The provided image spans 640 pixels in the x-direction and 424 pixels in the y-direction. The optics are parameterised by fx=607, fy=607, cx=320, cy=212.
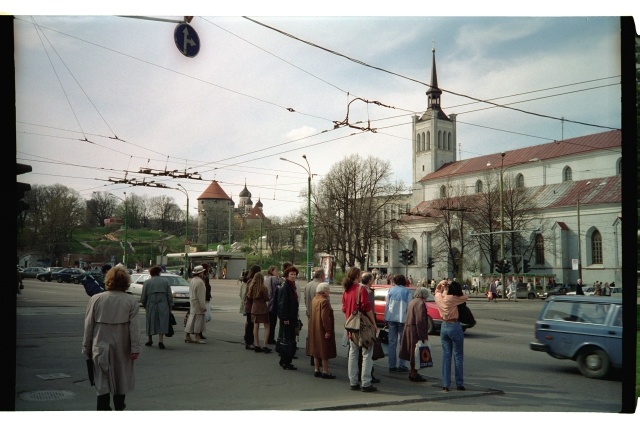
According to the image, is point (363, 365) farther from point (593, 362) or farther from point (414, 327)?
point (593, 362)

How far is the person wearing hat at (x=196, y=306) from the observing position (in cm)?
1284

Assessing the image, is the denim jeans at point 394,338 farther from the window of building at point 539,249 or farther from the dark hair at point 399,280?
the window of building at point 539,249

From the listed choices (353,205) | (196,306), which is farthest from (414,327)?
(353,205)

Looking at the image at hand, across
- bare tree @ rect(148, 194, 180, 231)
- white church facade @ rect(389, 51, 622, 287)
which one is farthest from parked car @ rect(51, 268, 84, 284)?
white church facade @ rect(389, 51, 622, 287)

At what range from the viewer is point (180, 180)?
1678cm

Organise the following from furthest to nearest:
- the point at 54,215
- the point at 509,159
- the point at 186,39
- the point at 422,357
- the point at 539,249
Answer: the point at 509,159
the point at 539,249
the point at 54,215
the point at 186,39
the point at 422,357

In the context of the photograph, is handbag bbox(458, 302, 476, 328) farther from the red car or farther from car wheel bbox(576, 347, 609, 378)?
the red car

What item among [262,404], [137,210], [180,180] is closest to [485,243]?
[137,210]

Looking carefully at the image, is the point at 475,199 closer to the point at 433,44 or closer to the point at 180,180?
the point at 180,180

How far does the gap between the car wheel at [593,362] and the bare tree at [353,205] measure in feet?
51.0

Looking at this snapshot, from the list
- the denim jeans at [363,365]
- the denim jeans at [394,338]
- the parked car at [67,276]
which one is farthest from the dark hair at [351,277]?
the parked car at [67,276]

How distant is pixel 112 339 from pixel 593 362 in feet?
24.5

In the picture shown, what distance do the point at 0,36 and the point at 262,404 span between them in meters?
6.07

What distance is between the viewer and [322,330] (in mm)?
9305
